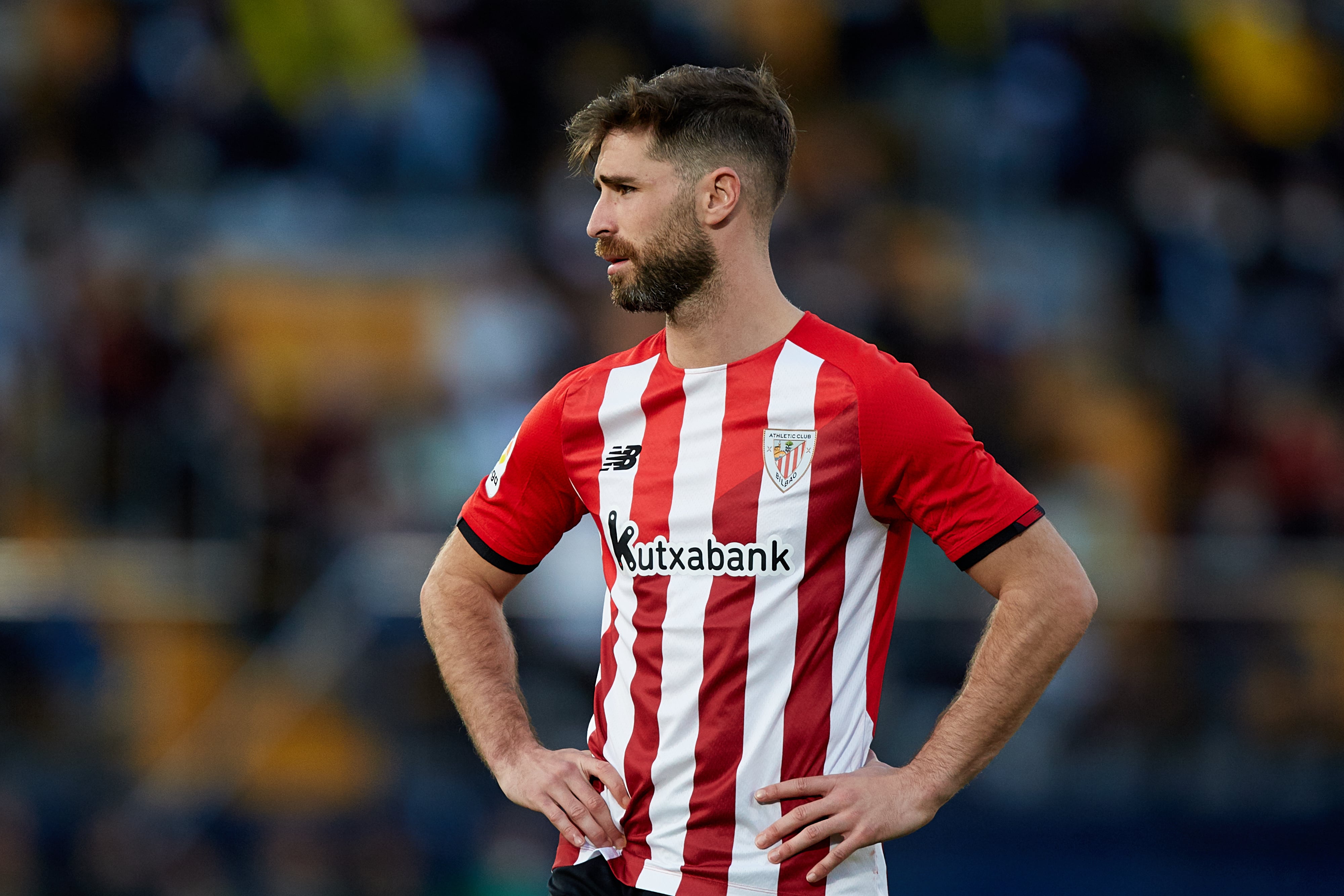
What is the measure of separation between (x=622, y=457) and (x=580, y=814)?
0.69 m

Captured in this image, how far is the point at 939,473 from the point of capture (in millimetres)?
2537

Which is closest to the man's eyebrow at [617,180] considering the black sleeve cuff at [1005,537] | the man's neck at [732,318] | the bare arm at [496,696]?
the man's neck at [732,318]

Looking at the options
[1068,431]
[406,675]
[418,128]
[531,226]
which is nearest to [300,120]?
[418,128]

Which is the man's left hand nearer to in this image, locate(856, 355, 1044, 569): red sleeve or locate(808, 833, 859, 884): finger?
locate(808, 833, 859, 884): finger

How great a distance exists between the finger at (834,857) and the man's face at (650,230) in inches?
41.6

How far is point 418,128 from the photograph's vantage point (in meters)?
8.23

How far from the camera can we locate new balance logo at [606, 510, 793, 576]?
2.60 meters

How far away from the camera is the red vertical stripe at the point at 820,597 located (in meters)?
2.58

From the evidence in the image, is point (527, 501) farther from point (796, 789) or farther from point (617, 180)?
point (796, 789)

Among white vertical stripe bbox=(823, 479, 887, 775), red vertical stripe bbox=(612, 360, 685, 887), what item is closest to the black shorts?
red vertical stripe bbox=(612, 360, 685, 887)

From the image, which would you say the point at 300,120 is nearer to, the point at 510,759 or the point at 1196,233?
the point at 1196,233

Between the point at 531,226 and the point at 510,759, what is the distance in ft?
18.3

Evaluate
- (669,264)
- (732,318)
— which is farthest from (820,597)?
(669,264)

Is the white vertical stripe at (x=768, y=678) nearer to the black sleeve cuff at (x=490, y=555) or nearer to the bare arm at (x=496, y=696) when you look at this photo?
the bare arm at (x=496, y=696)
